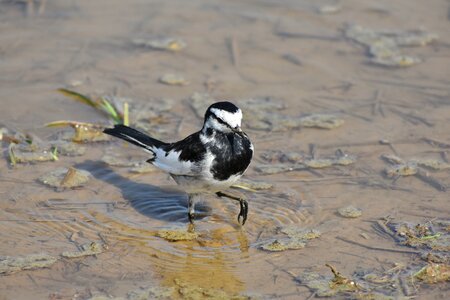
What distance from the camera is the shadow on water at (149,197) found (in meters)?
7.14

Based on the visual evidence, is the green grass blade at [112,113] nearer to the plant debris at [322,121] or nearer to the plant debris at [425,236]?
the plant debris at [322,121]

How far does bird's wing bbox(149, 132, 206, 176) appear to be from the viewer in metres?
6.62

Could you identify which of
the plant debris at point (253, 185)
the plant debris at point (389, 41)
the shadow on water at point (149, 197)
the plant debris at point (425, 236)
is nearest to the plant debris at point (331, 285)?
the plant debris at point (425, 236)

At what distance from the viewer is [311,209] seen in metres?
7.06

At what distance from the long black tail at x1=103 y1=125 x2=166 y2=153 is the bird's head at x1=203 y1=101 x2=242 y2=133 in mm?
901

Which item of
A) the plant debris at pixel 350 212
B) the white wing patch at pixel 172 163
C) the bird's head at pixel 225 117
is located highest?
the bird's head at pixel 225 117

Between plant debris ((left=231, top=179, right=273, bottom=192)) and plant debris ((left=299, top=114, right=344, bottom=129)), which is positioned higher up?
plant debris ((left=299, top=114, right=344, bottom=129))

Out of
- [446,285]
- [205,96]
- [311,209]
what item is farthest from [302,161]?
[446,285]

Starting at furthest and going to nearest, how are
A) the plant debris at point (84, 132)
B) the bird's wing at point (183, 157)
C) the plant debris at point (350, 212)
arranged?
1. the plant debris at point (84, 132)
2. the plant debris at point (350, 212)
3. the bird's wing at point (183, 157)

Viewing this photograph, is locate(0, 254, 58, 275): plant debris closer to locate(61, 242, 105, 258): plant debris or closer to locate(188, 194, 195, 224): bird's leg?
locate(61, 242, 105, 258): plant debris

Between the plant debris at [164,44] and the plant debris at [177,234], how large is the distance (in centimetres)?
405

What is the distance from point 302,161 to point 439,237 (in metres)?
1.84

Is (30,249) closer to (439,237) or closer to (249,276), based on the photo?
(249,276)

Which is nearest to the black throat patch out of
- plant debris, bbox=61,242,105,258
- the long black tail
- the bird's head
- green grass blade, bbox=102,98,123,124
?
the bird's head
